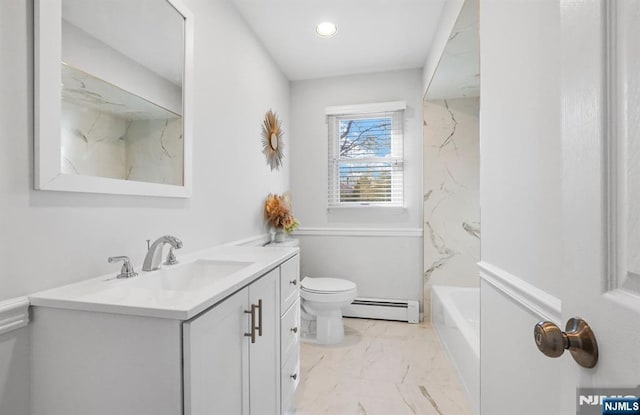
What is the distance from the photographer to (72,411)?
803mm

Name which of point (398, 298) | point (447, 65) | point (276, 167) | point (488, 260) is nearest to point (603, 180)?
point (488, 260)

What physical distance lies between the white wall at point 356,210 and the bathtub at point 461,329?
331mm

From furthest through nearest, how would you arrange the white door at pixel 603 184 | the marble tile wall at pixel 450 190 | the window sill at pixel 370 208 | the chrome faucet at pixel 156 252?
the window sill at pixel 370 208, the marble tile wall at pixel 450 190, the chrome faucet at pixel 156 252, the white door at pixel 603 184

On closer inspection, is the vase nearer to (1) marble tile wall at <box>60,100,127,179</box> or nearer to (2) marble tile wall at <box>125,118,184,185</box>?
→ (2) marble tile wall at <box>125,118,184,185</box>

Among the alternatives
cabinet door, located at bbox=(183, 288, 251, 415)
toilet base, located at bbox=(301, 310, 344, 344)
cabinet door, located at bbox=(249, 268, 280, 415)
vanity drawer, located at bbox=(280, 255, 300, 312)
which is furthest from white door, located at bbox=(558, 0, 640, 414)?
toilet base, located at bbox=(301, 310, 344, 344)

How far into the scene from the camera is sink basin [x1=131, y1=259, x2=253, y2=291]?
119 centimetres

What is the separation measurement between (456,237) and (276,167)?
6.09 feet

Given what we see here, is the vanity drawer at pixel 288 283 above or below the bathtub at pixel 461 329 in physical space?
above

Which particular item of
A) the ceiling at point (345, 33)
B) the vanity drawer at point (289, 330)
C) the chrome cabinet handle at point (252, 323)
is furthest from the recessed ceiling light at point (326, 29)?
the chrome cabinet handle at point (252, 323)

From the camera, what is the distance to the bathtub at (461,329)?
5.51 feet

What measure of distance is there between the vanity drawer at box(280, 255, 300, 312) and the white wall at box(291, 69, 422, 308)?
4.67 feet

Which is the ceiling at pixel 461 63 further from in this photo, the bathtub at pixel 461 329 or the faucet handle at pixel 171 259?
the faucet handle at pixel 171 259

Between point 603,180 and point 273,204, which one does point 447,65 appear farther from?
point 603,180

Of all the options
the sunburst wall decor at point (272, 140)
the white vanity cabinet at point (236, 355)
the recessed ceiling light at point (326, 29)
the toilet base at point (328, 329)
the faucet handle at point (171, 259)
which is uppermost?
the recessed ceiling light at point (326, 29)
